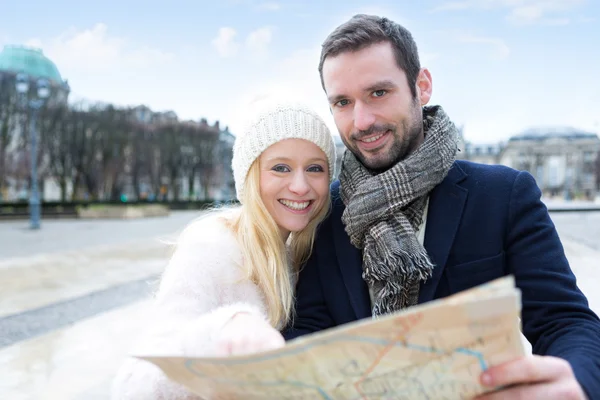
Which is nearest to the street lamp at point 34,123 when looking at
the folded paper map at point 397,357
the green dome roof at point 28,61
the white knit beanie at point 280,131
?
the white knit beanie at point 280,131

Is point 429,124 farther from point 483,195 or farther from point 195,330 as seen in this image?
point 195,330

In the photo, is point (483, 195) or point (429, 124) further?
point (429, 124)

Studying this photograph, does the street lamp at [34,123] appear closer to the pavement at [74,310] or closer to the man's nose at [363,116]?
the pavement at [74,310]

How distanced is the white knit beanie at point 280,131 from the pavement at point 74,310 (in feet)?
1.81

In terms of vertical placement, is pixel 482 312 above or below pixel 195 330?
above

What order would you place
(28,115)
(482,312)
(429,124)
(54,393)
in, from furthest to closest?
(28,115) → (54,393) → (429,124) → (482,312)

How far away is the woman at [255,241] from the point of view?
4.86 ft

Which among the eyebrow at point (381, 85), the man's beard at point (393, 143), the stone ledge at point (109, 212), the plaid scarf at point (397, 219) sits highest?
the eyebrow at point (381, 85)

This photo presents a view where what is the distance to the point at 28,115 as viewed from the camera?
110 ft

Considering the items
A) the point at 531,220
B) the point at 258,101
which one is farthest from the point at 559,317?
the point at 258,101

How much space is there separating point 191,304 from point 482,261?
897mm

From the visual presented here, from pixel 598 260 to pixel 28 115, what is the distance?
34.0 metres

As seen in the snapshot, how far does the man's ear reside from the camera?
76.8 inches

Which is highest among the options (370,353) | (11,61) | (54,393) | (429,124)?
(11,61)
